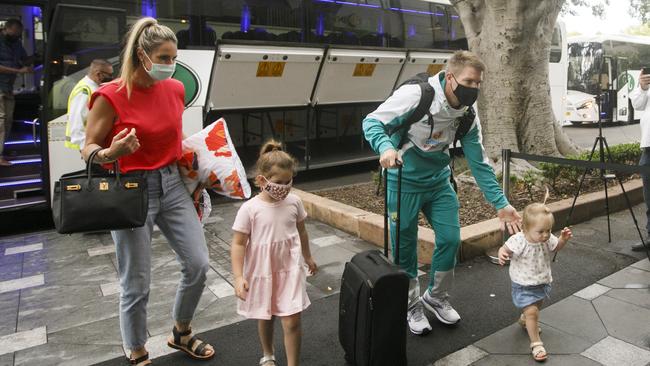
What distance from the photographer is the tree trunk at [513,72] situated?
275 inches

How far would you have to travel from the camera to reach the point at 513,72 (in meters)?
7.18

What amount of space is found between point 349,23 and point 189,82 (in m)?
3.33

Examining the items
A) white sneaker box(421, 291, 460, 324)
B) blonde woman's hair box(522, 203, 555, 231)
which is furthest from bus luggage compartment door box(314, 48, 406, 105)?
blonde woman's hair box(522, 203, 555, 231)

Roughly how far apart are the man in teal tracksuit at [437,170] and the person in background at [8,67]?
5.98 meters

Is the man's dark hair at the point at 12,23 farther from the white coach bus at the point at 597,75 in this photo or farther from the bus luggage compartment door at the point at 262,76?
the white coach bus at the point at 597,75

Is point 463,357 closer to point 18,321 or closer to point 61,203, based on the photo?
point 61,203

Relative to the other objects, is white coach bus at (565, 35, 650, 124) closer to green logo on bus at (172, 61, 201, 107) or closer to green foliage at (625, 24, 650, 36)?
green logo on bus at (172, 61, 201, 107)

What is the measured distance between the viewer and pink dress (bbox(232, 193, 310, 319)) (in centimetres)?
265

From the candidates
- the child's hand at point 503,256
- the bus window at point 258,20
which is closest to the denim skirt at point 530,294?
the child's hand at point 503,256

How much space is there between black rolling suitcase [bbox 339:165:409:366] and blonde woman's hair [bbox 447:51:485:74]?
78 cm

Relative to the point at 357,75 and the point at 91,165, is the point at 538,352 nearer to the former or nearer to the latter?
the point at 91,165

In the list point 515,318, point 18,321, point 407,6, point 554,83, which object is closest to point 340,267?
point 515,318

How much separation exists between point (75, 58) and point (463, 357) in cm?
577

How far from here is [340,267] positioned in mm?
4793
